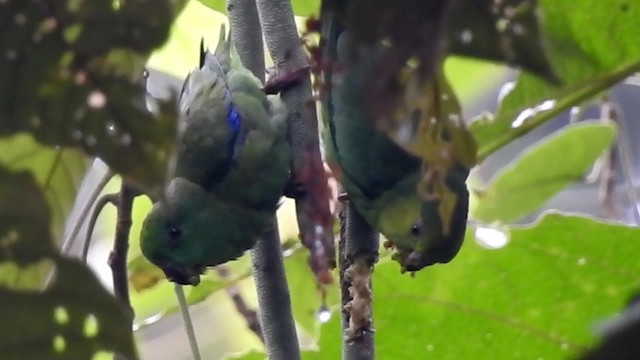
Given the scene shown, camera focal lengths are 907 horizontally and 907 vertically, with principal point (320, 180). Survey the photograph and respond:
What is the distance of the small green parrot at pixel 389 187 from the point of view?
0.90 meters

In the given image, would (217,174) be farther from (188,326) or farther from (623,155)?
(623,155)

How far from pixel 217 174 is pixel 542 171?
437 mm

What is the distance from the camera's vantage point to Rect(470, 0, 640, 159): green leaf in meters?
0.94

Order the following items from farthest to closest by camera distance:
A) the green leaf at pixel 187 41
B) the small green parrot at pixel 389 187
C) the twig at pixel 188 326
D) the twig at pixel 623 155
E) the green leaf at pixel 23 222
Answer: the green leaf at pixel 187 41 → the twig at pixel 623 155 → the twig at pixel 188 326 → the small green parrot at pixel 389 187 → the green leaf at pixel 23 222

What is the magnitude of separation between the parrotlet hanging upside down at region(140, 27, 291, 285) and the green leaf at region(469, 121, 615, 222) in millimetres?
325

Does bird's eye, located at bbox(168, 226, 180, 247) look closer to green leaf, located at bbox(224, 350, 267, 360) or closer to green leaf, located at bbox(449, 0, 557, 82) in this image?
green leaf, located at bbox(224, 350, 267, 360)

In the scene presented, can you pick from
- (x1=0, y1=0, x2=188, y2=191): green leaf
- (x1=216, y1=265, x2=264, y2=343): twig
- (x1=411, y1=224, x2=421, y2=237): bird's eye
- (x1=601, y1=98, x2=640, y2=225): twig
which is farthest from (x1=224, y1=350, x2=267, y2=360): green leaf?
(x1=601, y1=98, x2=640, y2=225): twig

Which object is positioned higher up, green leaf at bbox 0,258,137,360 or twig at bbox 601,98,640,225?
green leaf at bbox 0,258,137,360

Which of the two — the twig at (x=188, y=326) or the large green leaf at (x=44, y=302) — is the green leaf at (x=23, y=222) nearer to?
the large green leaf at (x=44, y=302)

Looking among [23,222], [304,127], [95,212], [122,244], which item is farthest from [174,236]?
[23,222]

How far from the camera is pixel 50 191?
939 mm

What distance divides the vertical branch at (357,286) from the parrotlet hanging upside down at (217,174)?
0.97 ft

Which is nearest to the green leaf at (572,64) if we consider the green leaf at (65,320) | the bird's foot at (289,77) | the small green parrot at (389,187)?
the small green parrot at (389,187)

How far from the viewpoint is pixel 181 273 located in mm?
1135
